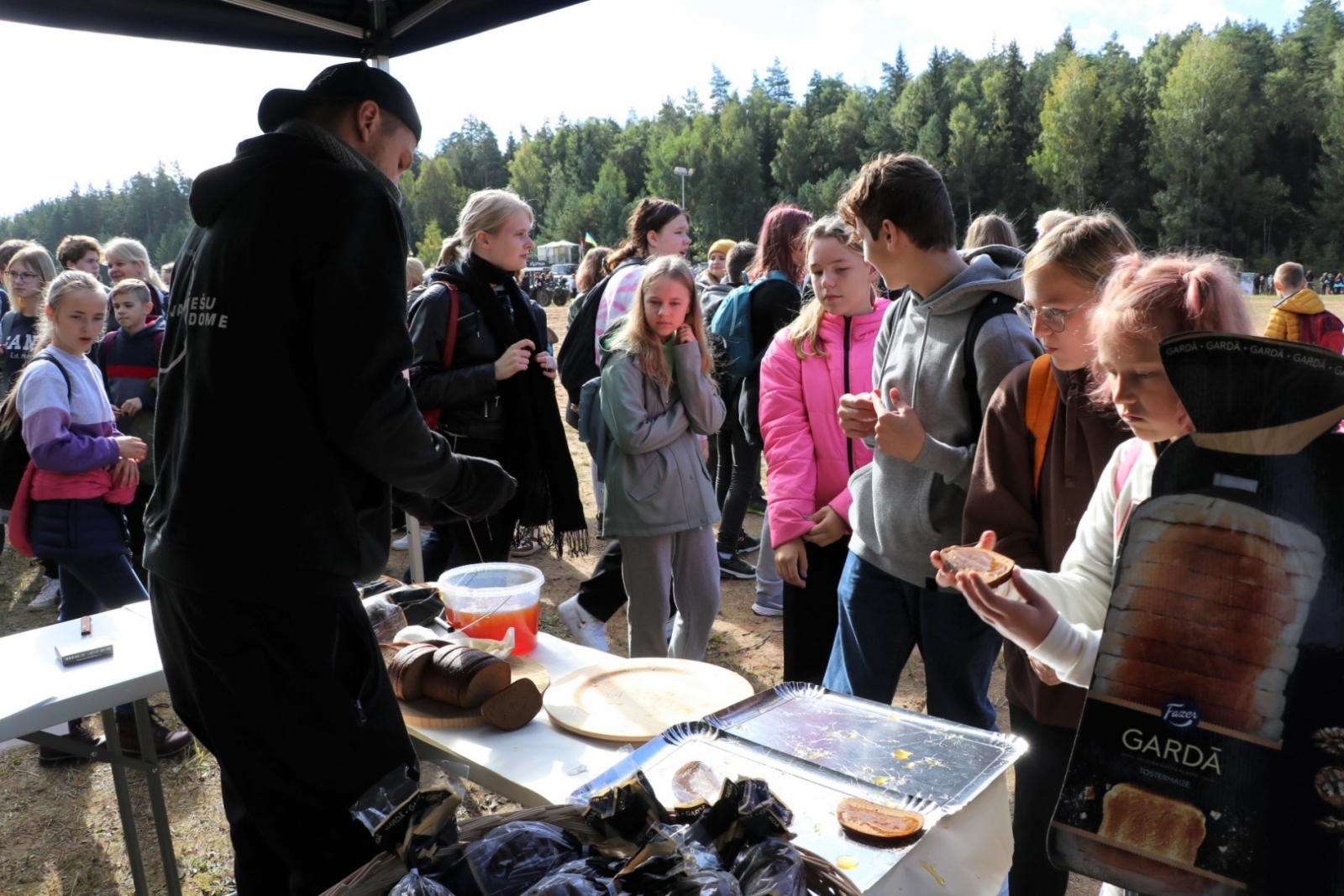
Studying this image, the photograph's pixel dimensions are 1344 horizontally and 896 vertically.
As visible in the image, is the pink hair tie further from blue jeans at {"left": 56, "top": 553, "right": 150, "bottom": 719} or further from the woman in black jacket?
blue jeans at {"left": 56, "top": 553, "right": 150, "bottom": 719}

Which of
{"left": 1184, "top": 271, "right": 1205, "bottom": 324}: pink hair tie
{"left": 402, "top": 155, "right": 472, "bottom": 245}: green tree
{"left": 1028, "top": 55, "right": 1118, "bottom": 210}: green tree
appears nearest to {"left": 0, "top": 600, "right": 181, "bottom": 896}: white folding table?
{"left": 1184, "top": 271, "right": 1205, "bottom": 324}: pink hair tie

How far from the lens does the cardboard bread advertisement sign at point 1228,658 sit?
2.53 ft

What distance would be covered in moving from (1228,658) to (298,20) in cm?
325

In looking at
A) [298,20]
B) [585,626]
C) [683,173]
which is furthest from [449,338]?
[683,173]

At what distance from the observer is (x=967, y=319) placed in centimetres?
200

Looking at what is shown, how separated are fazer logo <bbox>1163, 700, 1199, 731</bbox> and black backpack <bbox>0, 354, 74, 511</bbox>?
140 inches

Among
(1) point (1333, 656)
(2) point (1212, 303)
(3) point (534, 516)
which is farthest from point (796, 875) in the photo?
(3) point (534, 516)

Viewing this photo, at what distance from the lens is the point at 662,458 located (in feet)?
10.2

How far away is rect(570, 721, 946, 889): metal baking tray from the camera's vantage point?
114 centimetres

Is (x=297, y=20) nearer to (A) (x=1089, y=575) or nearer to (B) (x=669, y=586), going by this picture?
(B) (x=669, y=586)

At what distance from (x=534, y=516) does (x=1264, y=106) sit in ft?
190

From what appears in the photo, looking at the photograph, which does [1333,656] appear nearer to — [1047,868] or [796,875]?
[796,875]

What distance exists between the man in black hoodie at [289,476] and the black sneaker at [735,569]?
3.77 meters

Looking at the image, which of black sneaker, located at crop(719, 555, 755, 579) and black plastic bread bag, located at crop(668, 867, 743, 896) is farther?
black sneaker, located at crop(719, 555, 755, 579)
